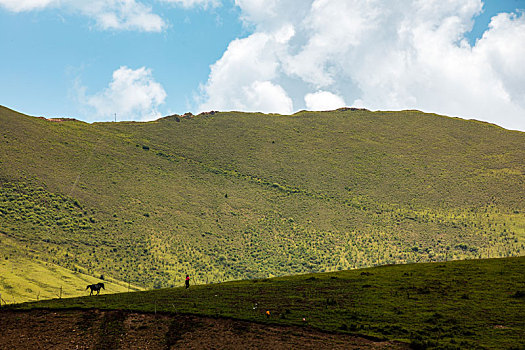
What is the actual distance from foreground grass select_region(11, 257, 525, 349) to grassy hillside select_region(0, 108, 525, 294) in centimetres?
5762

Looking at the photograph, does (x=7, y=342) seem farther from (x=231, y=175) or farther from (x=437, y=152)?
(x=437, y=152)

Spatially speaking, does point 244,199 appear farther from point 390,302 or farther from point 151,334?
point 151,334

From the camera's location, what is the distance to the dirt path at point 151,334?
3403 centimetres

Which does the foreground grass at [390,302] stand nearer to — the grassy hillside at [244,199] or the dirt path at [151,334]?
the dirt path at [151,334]

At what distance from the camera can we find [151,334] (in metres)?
36.8

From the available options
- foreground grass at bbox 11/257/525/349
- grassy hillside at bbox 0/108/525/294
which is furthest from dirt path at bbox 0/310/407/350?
grassy hillside at bbox 0/108/525/294

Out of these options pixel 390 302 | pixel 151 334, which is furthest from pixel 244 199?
pixel 151 334

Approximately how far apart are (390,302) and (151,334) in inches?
789

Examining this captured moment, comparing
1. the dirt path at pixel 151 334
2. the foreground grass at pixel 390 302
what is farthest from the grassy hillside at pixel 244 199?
the dirt path at pixel 151 334

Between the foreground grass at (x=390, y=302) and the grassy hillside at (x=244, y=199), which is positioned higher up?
the grassy hillside at (x=244, y=199)

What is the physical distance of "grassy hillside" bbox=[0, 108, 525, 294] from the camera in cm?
11388

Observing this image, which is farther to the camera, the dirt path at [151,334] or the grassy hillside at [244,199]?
the grassy hillside at [244,199]

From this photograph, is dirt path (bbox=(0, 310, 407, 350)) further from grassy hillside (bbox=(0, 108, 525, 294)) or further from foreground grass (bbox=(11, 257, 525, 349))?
grassy hillside (bbox=(0, 108, 525, 294))

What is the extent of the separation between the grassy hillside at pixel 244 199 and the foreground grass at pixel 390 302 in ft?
189
